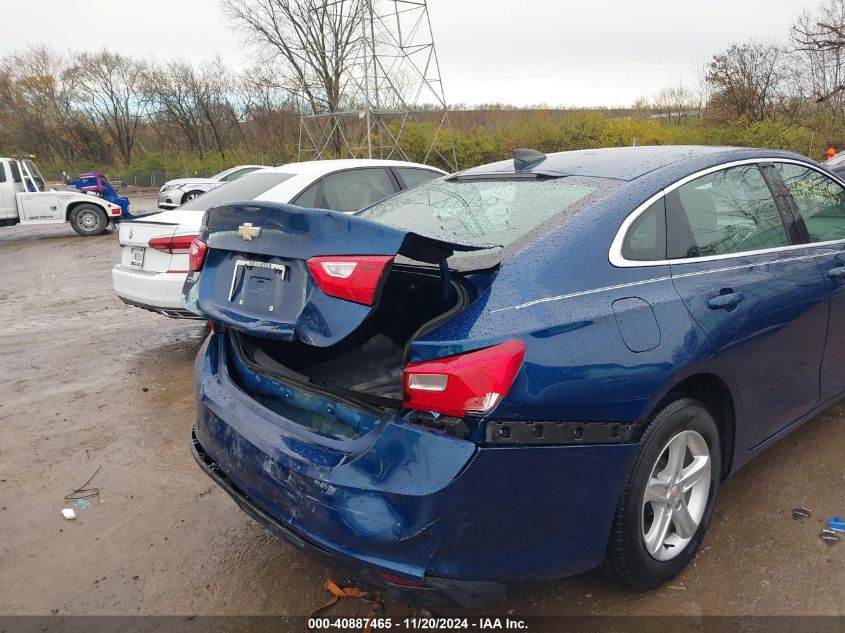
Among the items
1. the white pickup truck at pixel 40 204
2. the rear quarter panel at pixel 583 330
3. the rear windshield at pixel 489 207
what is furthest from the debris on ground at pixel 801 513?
the white pickup truck at pixel 40 204

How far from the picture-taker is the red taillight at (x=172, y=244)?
522 centimetres

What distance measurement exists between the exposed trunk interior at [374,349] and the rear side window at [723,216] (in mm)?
988

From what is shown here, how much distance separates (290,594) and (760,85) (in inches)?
938

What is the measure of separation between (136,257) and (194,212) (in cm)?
65

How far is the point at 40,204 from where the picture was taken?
14.3m

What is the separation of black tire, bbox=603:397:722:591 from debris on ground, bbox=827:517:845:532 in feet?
2.66

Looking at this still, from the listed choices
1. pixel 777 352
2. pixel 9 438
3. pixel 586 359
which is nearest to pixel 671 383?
pixel 586 359

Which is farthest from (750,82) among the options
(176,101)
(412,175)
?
(176,101)

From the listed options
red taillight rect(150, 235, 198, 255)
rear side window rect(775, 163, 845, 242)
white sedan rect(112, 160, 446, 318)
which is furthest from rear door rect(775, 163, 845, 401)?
red taillight rect(150, 235, 198, 255)

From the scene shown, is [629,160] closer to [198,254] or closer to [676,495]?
[676,495]

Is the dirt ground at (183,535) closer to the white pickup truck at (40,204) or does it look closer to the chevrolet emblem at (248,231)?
the chevrolet emblem at (248,231)

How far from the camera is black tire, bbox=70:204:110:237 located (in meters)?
15.0

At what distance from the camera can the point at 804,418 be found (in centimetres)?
306

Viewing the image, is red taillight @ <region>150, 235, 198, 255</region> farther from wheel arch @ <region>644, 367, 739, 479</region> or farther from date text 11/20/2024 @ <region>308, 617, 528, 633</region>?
wheel arch @ <region>644, 367, 739, 479</region>
